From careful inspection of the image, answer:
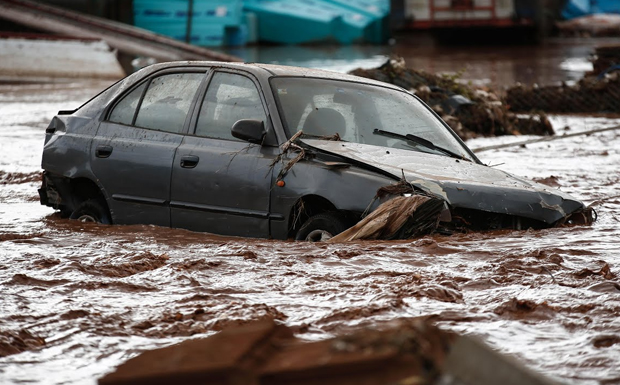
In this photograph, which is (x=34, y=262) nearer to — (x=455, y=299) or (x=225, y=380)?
(x=455, y=299)

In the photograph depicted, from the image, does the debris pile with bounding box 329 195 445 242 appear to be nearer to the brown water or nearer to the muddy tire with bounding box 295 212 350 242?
the muddy tire with bounding box 295 212 350 242

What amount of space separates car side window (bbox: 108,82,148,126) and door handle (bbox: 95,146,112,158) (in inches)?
9.4

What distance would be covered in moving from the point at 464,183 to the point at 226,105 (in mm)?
1737

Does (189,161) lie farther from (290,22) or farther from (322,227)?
(290,22)

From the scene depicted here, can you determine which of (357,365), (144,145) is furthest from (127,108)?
(357,365)

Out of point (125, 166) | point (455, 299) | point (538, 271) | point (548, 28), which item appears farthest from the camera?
point (548, 28)

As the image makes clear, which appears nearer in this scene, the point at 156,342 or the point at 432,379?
the point at 432,379

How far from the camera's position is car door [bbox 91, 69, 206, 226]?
22.5 feet

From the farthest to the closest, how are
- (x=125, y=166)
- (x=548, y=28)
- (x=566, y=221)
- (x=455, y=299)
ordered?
(x=548, y=28) < (x=125, y=166) < (x=566, y=221) < (x=455, y=299)

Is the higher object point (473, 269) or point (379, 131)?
point (379, 131)

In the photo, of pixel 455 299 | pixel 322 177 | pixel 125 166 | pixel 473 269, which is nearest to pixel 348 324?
pixel 455 299

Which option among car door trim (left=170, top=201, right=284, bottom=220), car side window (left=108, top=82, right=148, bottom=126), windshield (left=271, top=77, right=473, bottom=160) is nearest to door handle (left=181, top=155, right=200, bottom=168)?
car door trim (left=170, top=201, right=284, bottom=220)

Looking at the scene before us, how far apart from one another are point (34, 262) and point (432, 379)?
13.3 ft

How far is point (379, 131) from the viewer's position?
686 cm
